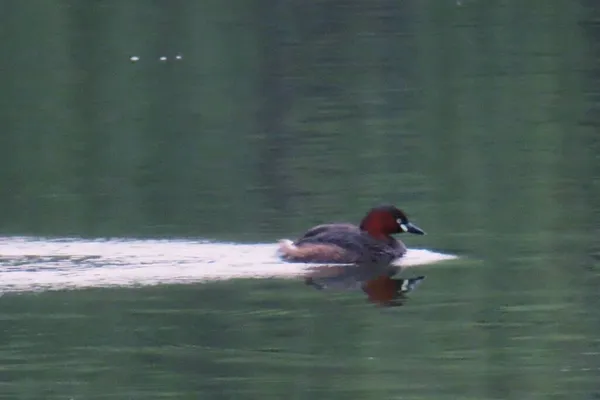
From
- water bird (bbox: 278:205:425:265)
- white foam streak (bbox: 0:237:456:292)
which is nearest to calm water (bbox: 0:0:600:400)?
white foam streak (bbox: 0:237:456:292)

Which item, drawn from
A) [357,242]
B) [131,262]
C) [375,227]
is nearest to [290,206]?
[375,227]

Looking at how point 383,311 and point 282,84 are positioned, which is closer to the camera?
point 383,311

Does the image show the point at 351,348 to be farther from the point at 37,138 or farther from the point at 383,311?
the point at 37,138

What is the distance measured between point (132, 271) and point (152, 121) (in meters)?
9.43

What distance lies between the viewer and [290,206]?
53.7 feet

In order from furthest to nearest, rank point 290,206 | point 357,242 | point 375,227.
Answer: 1. point 290,206
2. point 375,227
3. point 357,242

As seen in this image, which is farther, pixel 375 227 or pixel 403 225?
pixel 403 225

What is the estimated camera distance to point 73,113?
24141 mm

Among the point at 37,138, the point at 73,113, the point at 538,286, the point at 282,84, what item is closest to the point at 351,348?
the point at 538,286

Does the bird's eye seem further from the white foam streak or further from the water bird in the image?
the white foam streak

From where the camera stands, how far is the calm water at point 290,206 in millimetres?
10820

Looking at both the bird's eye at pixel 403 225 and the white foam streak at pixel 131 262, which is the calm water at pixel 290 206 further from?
the bird's eye at pixel 403 225

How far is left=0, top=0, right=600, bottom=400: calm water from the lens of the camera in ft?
35.5

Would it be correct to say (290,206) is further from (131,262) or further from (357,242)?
(131,262)
